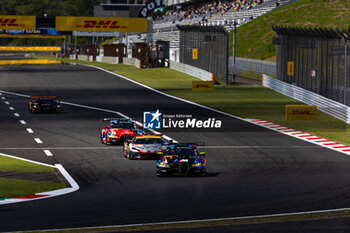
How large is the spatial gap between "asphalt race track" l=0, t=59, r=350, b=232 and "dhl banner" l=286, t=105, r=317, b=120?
10.6 feet

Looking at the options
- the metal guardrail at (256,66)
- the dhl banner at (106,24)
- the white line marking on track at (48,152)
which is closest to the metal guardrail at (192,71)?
the metal guardrail at (256,66)

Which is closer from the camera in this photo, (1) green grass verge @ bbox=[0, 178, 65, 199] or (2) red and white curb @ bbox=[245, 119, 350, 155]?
(1) green grass verge @ bbox=[0, 178, 65, 199]

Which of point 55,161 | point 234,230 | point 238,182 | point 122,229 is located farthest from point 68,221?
point 55,161

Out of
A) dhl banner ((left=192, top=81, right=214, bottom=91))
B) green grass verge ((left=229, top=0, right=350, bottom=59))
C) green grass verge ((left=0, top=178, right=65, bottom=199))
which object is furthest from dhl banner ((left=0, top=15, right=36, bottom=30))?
green grass verge ((left=0, top=178, right=65, bottom=199))

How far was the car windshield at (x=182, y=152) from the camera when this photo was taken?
2609cm

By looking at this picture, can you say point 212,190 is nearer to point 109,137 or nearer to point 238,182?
point 238,182

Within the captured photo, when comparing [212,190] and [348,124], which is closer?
[212,190]

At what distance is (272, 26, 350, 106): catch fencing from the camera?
50.6 meters

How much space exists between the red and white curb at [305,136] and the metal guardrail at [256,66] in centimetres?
3259

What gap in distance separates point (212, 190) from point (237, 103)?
117 ft

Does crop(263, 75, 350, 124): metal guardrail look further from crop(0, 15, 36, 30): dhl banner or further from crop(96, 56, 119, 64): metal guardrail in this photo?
crop(96, 56, 119, 64): metal guardrail

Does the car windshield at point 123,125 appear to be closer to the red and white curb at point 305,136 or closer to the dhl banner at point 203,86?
the red and white curb at point 305,136

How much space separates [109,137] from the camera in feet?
114

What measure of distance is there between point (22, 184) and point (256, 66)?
63242 mm
